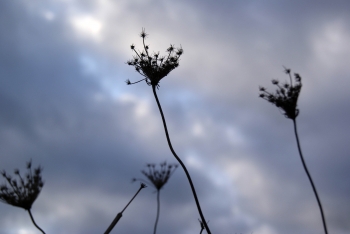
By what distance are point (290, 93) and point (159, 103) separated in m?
4.45

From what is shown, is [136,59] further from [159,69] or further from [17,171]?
[17,171]

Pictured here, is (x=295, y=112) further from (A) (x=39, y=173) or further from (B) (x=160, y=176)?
(B) (x=160, y=176)

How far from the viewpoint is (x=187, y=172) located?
11625mm

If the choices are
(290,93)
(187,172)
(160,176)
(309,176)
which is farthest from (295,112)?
(160,176)

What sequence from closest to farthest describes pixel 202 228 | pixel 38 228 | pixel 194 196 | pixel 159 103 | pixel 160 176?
pixel 38 228 < pixel 194 196 < pixel 202 228 < pixel 159 103 < pixel 160 176

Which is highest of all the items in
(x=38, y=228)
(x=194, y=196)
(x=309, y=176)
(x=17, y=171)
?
(x=309, y=176)

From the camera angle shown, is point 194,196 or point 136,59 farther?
point 136,59

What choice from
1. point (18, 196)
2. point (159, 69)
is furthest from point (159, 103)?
point (18, 196)

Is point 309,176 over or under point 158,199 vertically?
under

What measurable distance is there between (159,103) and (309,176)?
219 inches

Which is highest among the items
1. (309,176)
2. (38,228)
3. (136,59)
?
(136,59)

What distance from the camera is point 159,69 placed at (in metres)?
14.4

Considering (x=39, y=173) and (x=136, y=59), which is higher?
(x=136, y=59)

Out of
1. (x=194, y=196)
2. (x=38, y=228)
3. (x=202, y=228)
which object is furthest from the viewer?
(x=202, y=228)
